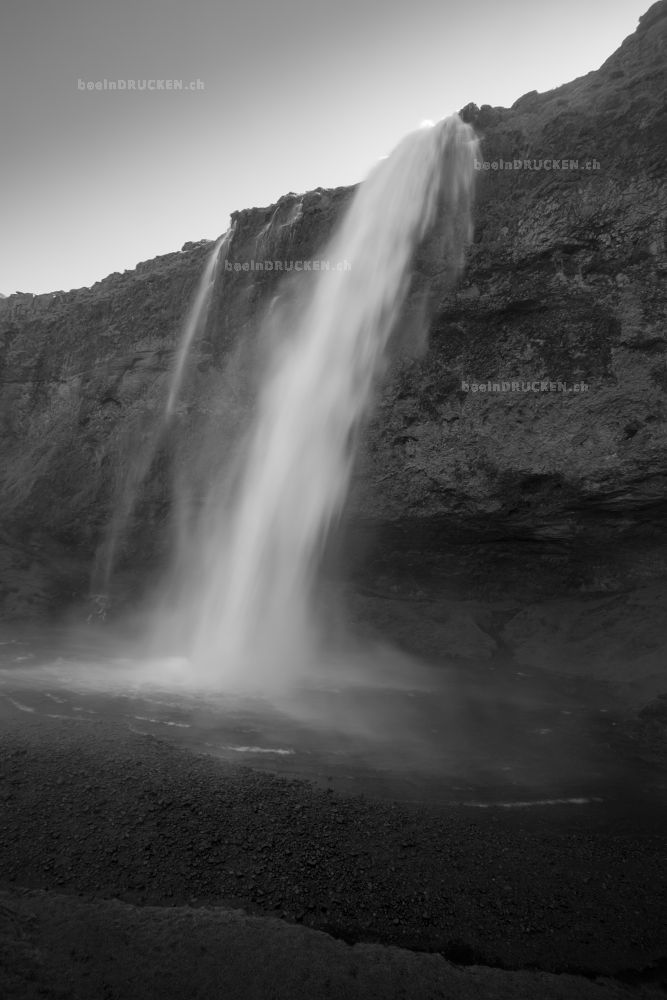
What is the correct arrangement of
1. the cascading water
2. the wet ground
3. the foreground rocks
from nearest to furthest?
1. the foreground rocks
2. the wet ground
3. the cascading water

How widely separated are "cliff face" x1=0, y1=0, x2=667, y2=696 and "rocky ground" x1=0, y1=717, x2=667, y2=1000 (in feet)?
28.4

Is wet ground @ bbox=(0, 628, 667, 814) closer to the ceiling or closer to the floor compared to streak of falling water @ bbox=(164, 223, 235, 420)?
closer to the floor

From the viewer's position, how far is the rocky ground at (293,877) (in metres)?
3.91

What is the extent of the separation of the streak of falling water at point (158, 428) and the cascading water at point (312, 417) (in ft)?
9.08

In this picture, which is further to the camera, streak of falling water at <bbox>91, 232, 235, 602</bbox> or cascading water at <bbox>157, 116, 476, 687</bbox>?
streak of falling water at <bbox>91, 232, 235, 602</bbox>

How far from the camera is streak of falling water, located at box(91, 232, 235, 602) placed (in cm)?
1872

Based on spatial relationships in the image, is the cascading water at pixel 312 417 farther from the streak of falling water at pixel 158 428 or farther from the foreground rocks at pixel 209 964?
the foreground rocks at pixel 209 964

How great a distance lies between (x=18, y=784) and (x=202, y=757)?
2.23m

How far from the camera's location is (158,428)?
1881 centimetres

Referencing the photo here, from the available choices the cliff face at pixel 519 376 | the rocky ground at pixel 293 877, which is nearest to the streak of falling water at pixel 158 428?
the cliff face at pixel 519 376

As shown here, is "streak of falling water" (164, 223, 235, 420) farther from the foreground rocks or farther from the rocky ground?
the foreground rocks

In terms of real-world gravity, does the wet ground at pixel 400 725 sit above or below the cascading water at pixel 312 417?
below

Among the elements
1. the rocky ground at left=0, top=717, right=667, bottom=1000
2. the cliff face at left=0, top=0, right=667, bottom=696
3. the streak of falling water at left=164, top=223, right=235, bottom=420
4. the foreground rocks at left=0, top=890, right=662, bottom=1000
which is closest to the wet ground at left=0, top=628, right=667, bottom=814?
the rocky ground at left=0, top=717, right=667, bottom=1000

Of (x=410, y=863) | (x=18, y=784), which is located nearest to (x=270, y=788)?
(x=410, y=863)
